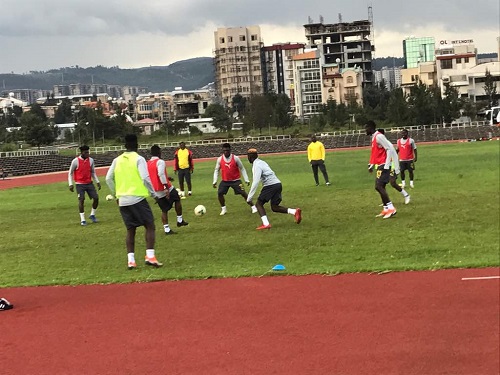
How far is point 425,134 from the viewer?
65312 mm

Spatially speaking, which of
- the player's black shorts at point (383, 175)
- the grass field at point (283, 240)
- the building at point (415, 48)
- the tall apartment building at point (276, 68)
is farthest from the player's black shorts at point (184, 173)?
the building at point (415, 48)

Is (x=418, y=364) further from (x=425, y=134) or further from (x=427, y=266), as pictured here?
(x=425, y=134)

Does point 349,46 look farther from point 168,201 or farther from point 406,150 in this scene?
point 168,201

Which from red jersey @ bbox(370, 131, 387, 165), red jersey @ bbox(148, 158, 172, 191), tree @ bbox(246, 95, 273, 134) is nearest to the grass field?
red jersey @ bbox(148, 158, 172, 191)

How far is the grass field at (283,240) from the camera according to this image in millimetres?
9203

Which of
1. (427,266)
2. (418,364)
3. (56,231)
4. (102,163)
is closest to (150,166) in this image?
(56,231)

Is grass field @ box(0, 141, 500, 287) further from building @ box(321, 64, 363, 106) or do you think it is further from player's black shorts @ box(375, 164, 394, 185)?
building @ box(321, 64, 363, 106)

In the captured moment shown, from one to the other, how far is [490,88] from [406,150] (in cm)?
6572

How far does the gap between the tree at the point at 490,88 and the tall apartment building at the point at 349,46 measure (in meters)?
37.0

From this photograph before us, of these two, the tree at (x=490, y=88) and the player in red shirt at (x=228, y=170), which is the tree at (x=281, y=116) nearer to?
the tree at (x=490, y=88)

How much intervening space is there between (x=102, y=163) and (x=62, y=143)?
137 ft

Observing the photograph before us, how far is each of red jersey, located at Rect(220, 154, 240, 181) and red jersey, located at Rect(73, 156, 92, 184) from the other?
311 cm

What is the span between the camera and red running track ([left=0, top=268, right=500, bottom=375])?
540 centimetres

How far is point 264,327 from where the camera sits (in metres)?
6.40
